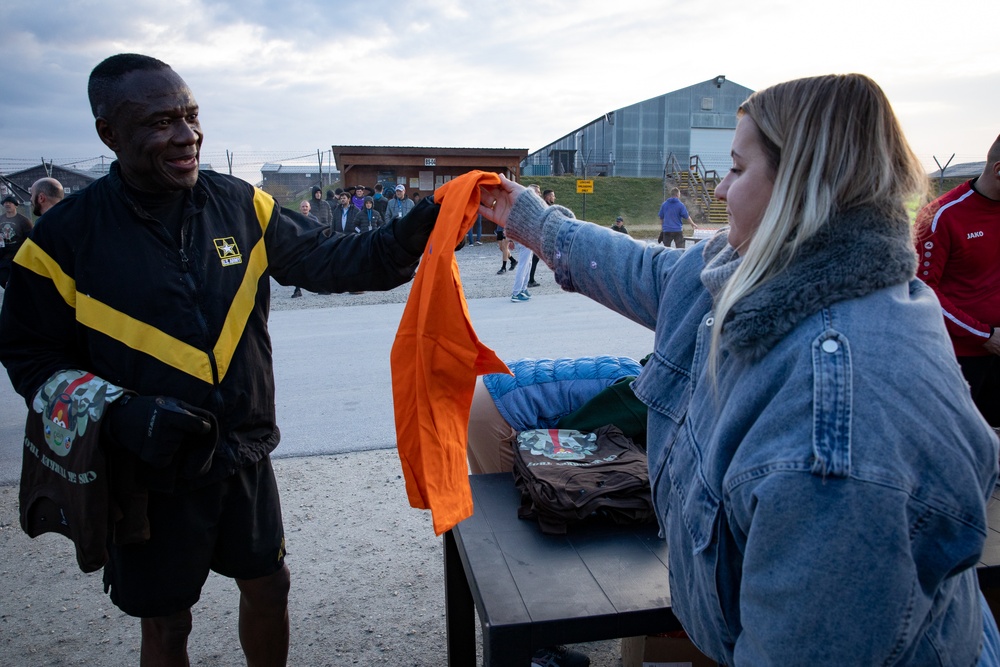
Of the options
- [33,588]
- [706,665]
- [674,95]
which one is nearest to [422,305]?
[706,665]

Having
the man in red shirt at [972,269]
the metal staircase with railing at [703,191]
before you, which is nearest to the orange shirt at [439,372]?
the man in red shirt at [972,269]

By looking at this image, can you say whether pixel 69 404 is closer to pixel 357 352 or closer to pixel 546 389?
pixel 546 389

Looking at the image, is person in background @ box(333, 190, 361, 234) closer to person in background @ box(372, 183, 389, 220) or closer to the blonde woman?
person in background @ box(372, 183, 389, 220)

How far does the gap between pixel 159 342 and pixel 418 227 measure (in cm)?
94

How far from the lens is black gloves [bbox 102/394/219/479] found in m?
1.99

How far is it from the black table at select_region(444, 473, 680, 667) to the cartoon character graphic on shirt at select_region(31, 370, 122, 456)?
114 centimetres

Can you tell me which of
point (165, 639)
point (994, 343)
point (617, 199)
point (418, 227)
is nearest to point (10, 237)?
point (165, 639)

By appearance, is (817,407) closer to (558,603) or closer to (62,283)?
(558,603)

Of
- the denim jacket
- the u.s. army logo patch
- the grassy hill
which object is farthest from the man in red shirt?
the grassy hill

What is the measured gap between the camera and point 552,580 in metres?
1.98

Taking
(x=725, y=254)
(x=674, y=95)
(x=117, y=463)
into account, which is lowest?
(x=117, y=463)

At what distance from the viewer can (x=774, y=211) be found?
135 cm

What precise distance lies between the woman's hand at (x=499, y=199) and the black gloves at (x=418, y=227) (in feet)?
0.56

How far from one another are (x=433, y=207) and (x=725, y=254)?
122 cm
